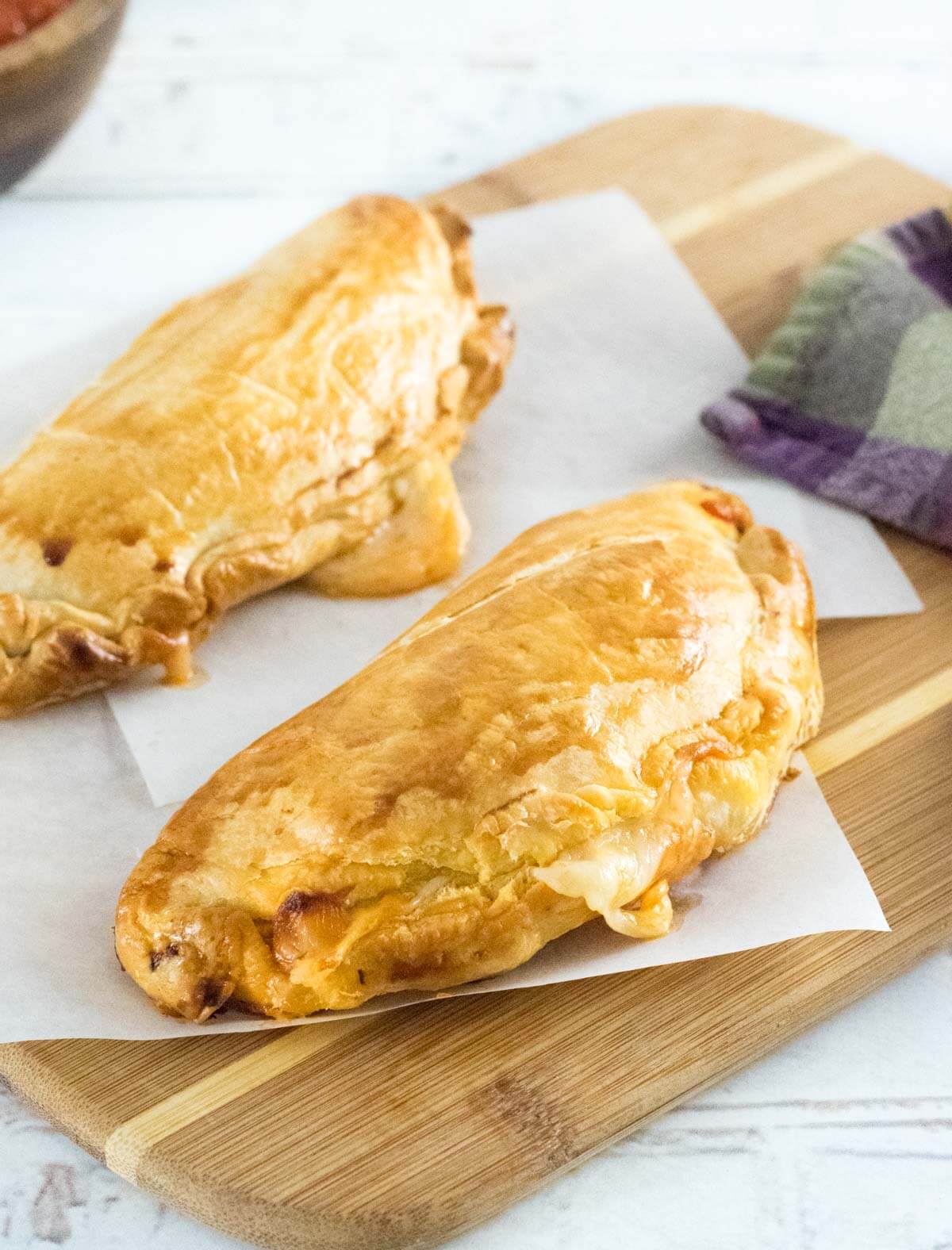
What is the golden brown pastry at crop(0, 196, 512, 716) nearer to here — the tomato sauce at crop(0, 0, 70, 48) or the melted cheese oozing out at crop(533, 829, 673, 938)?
the tomato sauce at crop(0, 0, 70, 48)

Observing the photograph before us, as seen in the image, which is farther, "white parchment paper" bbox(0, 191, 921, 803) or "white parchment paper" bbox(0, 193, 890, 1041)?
"white parchment paper" bbox(0, 191, 921, 803)

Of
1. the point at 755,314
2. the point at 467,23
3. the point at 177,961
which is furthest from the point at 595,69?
the point at 177,961

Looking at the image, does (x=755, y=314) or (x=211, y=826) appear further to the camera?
(x=755, y=314)

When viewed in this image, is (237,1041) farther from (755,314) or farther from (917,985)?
(755,314)

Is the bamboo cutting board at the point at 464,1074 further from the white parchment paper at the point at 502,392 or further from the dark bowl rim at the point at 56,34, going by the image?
the dark bowl rim at the point at 56,34

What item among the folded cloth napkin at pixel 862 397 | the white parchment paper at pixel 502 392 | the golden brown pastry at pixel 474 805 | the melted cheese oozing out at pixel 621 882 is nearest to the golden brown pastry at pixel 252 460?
the white parchment paper at pixel 502 392

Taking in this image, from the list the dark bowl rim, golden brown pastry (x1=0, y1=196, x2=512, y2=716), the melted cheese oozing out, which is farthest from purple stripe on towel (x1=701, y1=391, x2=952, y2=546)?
the dark bowl rim
